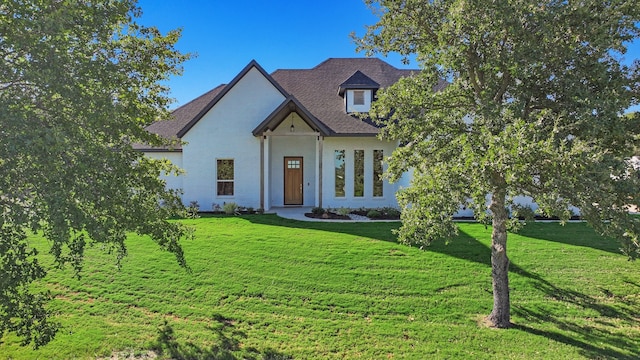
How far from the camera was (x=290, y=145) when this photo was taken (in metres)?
17.4

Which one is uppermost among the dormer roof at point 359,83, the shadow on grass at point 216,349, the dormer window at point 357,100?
the dormer roof at point 359,83

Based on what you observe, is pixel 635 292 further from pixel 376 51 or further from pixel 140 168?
pixel 140 168

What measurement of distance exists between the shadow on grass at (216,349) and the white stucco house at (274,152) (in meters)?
10.0

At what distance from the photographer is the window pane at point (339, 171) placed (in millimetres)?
16469

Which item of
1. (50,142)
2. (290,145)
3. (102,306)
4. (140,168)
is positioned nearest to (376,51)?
(140,168)

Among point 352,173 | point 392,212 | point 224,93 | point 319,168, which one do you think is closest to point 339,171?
point 352,173

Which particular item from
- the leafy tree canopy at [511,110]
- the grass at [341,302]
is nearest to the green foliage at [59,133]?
the grass at [341,302]

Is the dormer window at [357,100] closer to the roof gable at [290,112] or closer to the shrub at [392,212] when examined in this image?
the roof gable at [290,112]

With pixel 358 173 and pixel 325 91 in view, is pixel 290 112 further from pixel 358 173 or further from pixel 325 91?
pixel 358 173

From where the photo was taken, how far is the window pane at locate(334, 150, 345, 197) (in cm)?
1647

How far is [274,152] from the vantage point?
1736cm

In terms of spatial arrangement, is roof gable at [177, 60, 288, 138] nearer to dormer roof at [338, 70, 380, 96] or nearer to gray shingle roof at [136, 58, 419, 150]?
gray shingle roof at [136, 58, 419, 150]

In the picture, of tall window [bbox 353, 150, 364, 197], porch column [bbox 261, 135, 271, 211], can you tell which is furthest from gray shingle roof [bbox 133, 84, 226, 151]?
tall window [bbox 353, 150, 364, 197]

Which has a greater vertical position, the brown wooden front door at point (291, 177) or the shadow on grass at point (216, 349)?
the brown wooden front door at point (291, 177)
